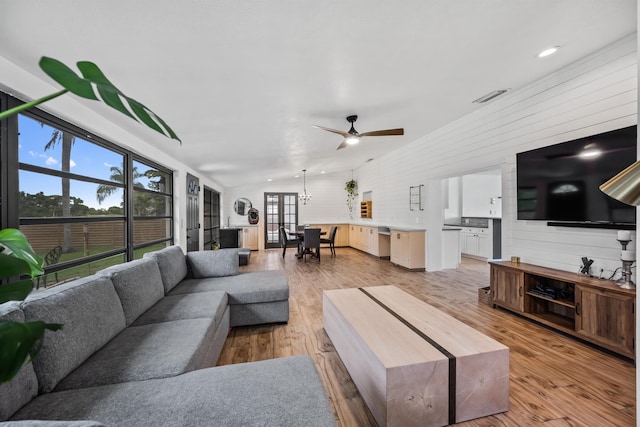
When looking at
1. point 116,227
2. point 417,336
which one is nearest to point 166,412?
point 417,336

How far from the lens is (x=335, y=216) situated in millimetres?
10297

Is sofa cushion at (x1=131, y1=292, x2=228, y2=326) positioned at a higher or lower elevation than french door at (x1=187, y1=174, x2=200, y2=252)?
lower

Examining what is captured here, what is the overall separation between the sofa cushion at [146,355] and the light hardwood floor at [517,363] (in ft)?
2.08

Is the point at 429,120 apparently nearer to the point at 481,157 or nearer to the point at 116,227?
the point at 481,157

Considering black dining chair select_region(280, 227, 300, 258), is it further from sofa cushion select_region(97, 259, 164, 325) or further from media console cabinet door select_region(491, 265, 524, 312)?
sofa cushion select_region(97, 259, 164, 325)

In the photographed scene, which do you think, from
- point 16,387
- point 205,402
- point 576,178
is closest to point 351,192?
point 576,178

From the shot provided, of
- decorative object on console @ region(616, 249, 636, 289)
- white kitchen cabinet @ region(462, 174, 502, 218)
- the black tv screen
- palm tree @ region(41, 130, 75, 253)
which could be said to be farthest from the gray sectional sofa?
white kitchen cabinet @ region(462, 174, 502, 218)

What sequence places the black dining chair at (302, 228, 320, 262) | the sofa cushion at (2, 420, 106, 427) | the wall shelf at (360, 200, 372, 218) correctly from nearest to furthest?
the sofa cushion at (2, 420, 106, 427) → the black dining chair at (302, 228, 320, 262) → the wall shelf at (360, 200, 372, 218)

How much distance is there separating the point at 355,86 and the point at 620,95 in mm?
2460

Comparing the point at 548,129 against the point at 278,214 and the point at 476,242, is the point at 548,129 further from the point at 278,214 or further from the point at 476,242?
the point at 278,214

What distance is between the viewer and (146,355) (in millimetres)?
1576

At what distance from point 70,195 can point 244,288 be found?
1730 millimetres

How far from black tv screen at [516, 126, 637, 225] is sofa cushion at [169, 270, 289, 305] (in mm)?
3035

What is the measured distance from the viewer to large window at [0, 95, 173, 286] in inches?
74.3
